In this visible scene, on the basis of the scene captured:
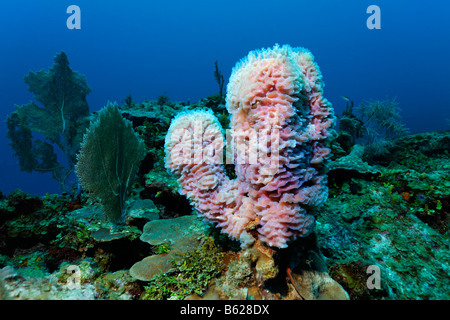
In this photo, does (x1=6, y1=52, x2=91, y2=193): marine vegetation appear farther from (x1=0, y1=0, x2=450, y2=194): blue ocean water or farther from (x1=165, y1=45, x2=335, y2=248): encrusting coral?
(x1=0, y1=0, x2=450, y2=194): blue ocean water

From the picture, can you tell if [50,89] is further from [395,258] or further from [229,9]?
[229,9]

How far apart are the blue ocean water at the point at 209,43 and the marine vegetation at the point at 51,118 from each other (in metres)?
83.5

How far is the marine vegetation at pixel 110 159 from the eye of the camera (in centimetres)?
346

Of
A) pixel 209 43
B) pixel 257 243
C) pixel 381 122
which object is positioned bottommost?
pixel 257 243

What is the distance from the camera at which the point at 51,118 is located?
7.90 meters

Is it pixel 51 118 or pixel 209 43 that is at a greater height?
pixel 209 43

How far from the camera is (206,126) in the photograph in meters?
2.38

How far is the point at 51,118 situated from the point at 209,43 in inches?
4921

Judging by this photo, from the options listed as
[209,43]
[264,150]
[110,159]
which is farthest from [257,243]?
[209,43]

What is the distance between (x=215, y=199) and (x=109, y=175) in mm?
2271

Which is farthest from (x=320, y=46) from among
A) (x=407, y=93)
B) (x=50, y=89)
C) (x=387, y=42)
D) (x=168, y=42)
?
(x=50, y=89)

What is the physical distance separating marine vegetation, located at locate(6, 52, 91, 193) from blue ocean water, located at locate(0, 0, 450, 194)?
8352cm

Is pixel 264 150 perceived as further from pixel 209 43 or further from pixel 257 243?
pixel 209 43

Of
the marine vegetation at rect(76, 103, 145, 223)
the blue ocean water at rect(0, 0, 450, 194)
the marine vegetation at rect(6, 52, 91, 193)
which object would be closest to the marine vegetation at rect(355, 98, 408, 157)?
the marine vegetation at rect(76, 103, 145, 223)
